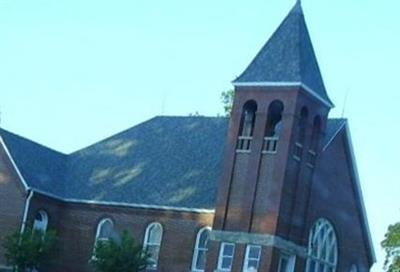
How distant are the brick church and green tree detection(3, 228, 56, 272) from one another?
1880mm

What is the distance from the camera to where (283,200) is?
37719 millimetres

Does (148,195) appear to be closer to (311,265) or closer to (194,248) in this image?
(194,248)

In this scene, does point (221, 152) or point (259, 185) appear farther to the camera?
point (221, 152)

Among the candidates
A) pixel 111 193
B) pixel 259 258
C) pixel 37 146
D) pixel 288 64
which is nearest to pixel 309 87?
pixel 288 64

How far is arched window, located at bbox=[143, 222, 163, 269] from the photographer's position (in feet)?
137

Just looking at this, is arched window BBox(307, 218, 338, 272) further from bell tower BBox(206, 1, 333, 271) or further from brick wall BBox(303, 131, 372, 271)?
bell tower BBox(206, 1, 333, 271)

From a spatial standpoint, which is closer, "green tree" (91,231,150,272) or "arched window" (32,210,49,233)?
"green tree" (91,231,150,272)

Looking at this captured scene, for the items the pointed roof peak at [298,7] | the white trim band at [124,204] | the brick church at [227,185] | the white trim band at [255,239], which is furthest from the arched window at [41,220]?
the pointed roof peak at [298,7]

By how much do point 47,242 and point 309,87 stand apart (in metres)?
12.6

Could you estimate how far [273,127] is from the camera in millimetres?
39375

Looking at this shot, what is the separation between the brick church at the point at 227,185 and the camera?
38.1 m

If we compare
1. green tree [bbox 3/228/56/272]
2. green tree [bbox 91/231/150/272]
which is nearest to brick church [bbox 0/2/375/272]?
green tree [bbox 3/228/56/272]

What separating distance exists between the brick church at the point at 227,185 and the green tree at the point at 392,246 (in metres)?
9.18

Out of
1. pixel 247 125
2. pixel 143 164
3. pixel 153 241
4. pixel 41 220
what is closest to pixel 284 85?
pixel 247 125
